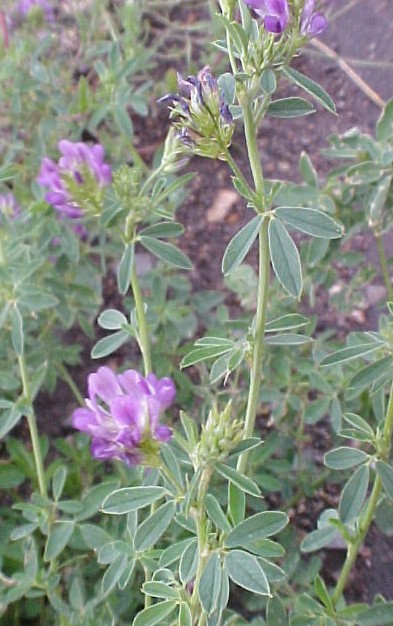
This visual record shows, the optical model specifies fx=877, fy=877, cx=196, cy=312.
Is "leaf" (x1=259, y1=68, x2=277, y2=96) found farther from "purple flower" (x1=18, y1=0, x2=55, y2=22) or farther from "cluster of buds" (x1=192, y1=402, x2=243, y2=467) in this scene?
"purple flower" (x1=18, y1=0, x2=55, y2=22)

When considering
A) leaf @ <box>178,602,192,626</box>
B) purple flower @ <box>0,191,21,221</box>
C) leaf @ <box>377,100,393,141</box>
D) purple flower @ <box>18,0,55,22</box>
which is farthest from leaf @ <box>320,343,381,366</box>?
purple flower @ <box>18,0,55,22</box>

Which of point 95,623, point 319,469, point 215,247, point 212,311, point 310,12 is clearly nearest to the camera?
point 310,12

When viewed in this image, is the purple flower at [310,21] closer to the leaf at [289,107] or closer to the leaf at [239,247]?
the leaf at [289,107]

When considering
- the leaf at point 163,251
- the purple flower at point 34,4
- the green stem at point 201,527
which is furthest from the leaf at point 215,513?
the purple flower at point 34,4

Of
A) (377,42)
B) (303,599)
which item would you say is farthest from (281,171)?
(303,599)

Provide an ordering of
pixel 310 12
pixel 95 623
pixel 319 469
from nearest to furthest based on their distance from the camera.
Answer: pixel 310 12, pixel 95 623, pixel 319 469

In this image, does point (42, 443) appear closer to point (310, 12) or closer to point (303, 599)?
point (303, 599)

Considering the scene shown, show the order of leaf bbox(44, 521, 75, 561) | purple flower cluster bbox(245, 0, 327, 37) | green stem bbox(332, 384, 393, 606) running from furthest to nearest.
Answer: leaf bbox(44, 521, 75, 561) → green stem bbox(332, 384, 393, 606) → purple flower cluster bbox(245, 0, 327, 37)
